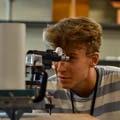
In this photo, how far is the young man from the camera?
4.33ft

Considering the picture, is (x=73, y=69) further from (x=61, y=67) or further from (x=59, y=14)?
(x=59, y=14)

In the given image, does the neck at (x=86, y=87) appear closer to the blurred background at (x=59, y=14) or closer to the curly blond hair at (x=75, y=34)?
the curly blond hair at (x=75, y=34)

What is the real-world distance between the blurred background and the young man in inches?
63.8

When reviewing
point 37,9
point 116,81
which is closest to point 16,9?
point 37,9

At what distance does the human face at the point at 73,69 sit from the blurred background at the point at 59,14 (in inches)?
69.7

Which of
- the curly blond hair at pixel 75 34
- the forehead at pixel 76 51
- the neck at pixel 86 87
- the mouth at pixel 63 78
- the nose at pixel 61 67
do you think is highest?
the curly blond hair at pixel 75 34

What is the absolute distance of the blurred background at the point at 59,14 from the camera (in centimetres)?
319

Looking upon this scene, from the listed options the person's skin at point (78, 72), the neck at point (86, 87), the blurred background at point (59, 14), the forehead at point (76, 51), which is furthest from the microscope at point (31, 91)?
the blurred background at point (59, 14)

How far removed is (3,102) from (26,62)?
118mm

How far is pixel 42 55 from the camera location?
2.91ft

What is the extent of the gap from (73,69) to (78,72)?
0.04m

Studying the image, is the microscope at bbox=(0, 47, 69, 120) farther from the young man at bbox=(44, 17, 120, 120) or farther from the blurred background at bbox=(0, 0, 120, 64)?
the blurred background at bbox=(0, 0, 120, 64)

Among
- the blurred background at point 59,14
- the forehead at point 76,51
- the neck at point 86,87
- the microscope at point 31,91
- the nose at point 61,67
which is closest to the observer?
the microscope at point 31,91

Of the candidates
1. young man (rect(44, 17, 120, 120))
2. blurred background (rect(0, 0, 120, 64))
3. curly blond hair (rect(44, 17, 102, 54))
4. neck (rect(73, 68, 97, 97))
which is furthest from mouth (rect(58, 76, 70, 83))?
blurred background (rect(0, 0, 120, 64))
